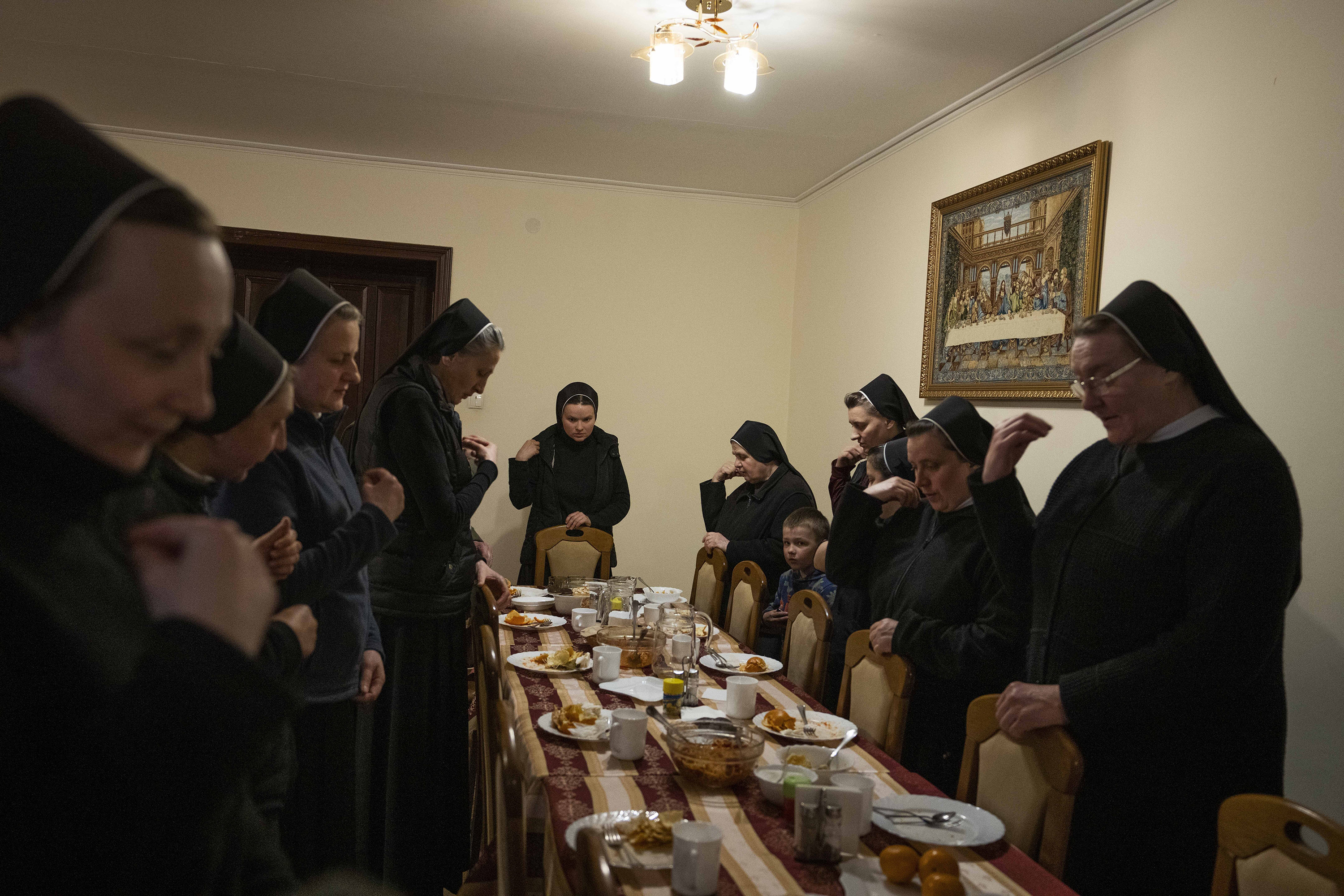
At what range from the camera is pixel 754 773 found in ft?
5.48

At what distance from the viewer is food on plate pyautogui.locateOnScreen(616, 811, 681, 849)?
138cm

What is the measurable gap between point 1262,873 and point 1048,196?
267cm

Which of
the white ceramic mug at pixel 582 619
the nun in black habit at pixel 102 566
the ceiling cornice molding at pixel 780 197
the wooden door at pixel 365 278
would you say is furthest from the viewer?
the wooden door at pixel 365 278

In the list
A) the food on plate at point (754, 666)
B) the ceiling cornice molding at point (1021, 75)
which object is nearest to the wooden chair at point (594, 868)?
the food on plate at point (754, 666)

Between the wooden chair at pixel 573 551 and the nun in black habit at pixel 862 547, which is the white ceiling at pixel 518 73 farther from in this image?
the wooden chair at pixel 573 551

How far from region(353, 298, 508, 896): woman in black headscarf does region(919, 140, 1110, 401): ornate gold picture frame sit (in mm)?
1962

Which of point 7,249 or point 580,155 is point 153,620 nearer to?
point 7,249

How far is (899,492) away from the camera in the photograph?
256 centimetres

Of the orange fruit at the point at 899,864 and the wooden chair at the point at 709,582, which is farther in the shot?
the wooden chair at the point at 709,582

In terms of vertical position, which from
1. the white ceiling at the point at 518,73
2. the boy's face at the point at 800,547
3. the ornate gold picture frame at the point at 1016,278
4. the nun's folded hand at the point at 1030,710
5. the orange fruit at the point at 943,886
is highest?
the white ceiling at the point at 518,73

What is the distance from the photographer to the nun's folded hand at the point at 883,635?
2240 mm

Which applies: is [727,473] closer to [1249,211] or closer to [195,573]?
[1249,211]

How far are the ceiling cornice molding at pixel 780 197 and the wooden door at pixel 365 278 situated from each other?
48 centimetres

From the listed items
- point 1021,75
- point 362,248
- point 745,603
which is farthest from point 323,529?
point 362,248
